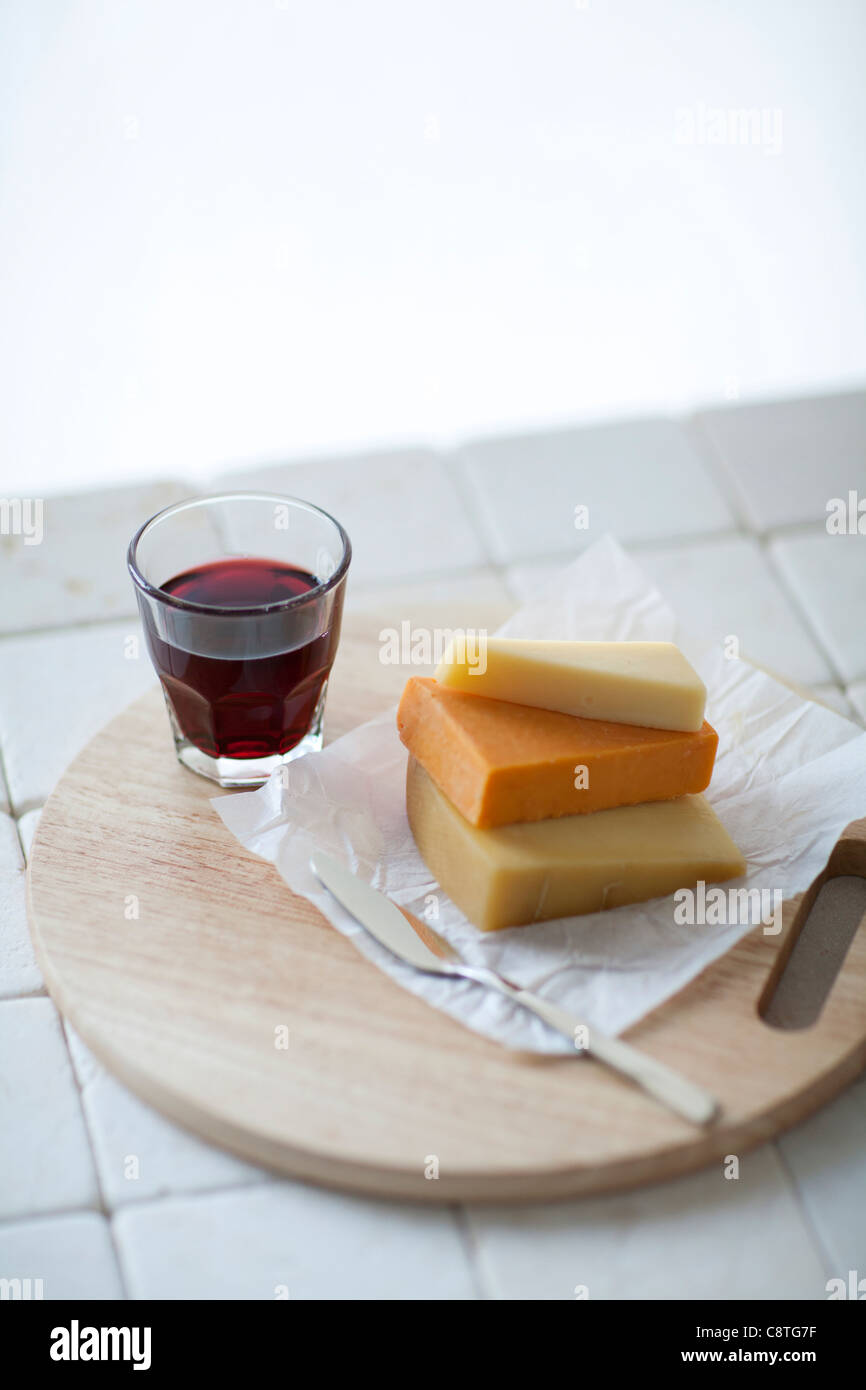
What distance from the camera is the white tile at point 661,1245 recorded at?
0.93m

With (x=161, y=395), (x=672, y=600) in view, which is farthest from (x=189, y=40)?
(x=672, y=600)

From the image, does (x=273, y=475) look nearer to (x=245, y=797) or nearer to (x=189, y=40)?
(x=245, y=797)

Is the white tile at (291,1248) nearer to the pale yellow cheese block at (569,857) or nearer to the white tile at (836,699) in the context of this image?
the pale yellow cheese block at (569,857)

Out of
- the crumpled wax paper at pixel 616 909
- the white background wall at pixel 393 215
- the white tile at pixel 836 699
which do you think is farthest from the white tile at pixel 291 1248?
the white background wall at pixel 393 215

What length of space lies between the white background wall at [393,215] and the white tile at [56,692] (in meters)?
1.49

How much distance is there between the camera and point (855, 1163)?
1.00 m

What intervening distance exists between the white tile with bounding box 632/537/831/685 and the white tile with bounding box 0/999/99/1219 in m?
0.87

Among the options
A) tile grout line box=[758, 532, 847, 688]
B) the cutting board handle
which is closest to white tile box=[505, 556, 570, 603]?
tile grout line box=[758, 532, 847, 688]

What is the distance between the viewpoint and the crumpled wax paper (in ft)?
3.50

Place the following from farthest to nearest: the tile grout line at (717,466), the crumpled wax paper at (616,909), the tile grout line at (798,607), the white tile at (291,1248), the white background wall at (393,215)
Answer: the white background wall at (393,215), the tile grout line at (717,466), the tile grout line at (798,607), the crumpled wax paper at (616,909), the white tile at (291,1248)

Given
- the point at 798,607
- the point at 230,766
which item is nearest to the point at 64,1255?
the point at 230,766

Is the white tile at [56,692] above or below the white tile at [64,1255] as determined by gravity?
above

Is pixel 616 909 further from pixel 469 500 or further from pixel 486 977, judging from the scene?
pixel 469 500

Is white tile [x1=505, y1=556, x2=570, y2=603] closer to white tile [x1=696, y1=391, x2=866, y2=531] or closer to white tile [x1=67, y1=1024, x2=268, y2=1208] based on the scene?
white tile [x1=696, y1=391, x2=866, y2=531]
